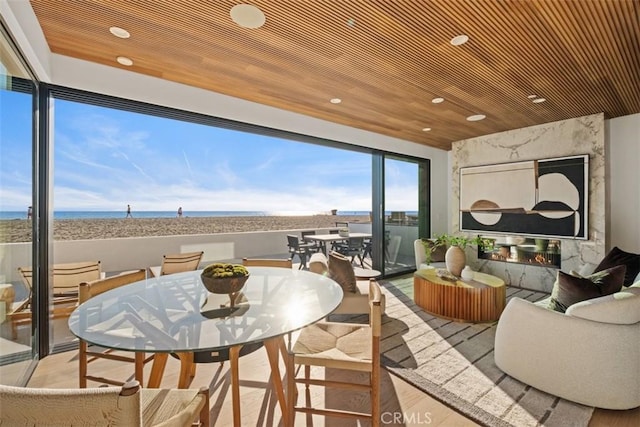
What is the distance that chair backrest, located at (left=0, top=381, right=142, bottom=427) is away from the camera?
0.68 meters

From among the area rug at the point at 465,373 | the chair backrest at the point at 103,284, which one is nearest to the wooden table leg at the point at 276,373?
the area rug at the point at 465,373

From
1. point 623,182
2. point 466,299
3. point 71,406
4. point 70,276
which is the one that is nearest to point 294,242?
point 466,299

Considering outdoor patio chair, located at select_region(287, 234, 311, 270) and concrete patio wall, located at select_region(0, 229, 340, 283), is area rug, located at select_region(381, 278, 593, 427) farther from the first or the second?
concrete patio wall, located at select_region(0, 229, 340, 283)

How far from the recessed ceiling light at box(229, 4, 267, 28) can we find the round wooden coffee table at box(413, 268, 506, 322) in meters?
3.19

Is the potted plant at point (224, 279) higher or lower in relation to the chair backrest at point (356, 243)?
higher

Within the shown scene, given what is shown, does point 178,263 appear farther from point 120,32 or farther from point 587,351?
point 587,351

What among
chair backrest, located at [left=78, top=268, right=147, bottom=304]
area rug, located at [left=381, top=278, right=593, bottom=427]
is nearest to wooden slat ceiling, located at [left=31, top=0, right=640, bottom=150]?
chair backrest, located at [left=78, top=268, right=147, bottom=304]

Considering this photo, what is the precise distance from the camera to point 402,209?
18.1 feet

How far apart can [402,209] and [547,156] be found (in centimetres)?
238

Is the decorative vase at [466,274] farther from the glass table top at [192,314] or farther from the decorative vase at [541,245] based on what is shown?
the glass table top at [192,314]

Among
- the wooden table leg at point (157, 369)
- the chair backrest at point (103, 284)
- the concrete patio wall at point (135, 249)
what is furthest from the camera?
the concrete patio wall at point (135, 249)

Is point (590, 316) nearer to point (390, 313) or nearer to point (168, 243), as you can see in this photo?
point (390, 313)

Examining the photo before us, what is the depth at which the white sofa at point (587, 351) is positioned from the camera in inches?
69.7

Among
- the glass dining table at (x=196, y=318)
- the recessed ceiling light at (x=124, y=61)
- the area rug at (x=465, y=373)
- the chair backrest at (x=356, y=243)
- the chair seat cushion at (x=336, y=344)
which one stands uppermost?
the recessed ceiling light at (x=124, y=61)
